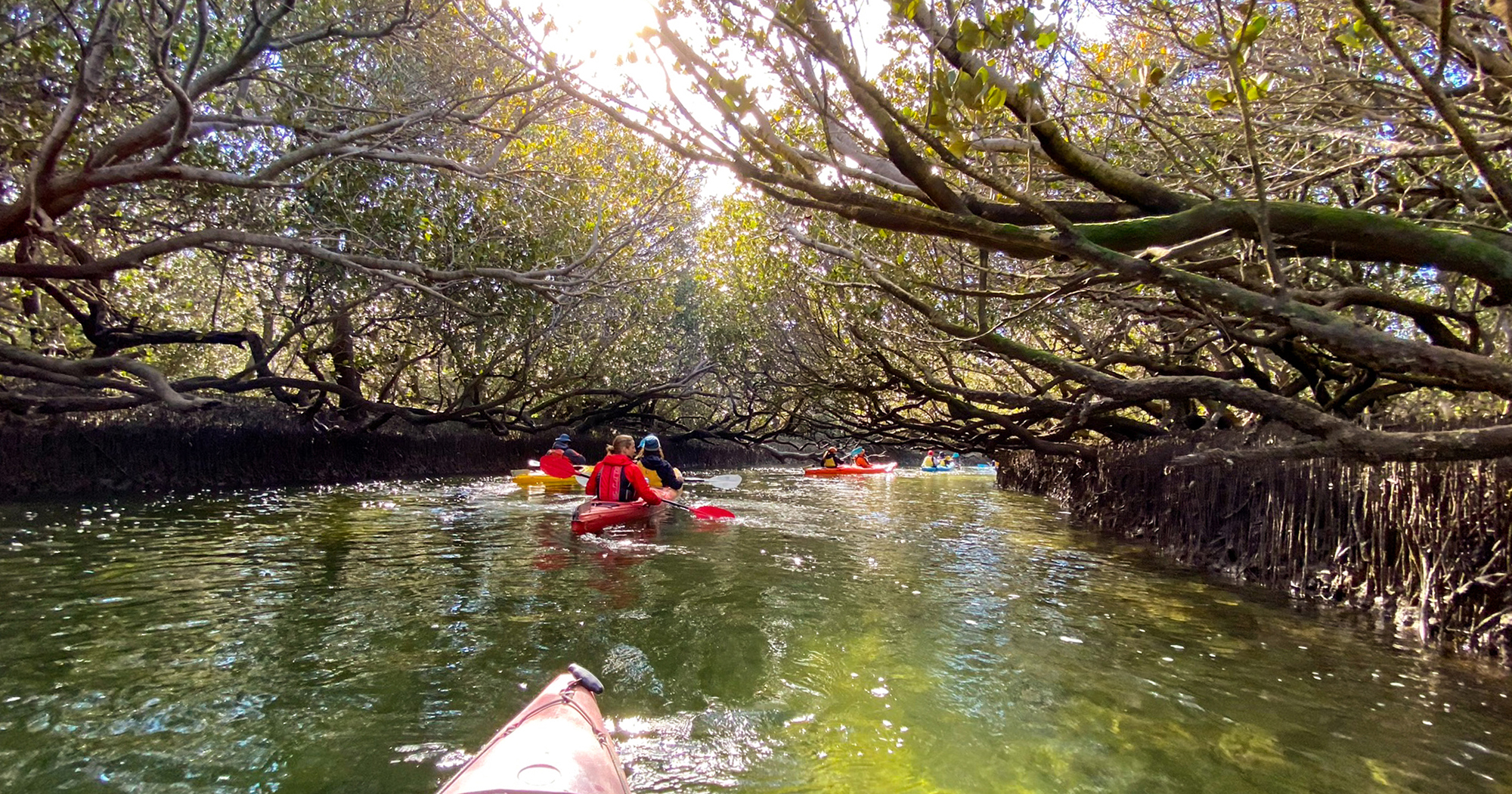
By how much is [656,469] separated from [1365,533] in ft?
28.9

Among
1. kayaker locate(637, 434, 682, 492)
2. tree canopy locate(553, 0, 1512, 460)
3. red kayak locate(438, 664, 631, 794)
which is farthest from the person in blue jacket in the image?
red kayak locate(438, 664, 631, 794)

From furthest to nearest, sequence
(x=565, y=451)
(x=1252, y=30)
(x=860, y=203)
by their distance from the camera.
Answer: (x=565, y=451) < (x=860, y=203) < (x=1252, y=30)

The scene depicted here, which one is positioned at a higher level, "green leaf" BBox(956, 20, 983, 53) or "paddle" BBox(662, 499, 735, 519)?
"green leaf" BBox(956, 20, 983, 53)

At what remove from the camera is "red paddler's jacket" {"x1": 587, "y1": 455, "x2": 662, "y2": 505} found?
33.1 ft

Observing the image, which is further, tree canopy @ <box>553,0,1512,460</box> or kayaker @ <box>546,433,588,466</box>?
kayaker @ <box>546,433,588,466</box>

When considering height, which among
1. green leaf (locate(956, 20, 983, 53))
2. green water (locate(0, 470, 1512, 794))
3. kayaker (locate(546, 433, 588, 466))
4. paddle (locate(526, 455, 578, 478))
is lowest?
green water (locate(0, 470, 1512, 794))

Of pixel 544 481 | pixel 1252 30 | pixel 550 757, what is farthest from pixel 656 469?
pixel 1252 30

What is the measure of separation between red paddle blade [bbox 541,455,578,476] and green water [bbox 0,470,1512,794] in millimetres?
6701

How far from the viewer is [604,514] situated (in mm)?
9414

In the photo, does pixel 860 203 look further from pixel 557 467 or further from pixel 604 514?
pixel 557 467

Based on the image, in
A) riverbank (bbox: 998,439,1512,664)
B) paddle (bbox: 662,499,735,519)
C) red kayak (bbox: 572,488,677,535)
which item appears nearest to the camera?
riverbank (bbox: 998,439,1512,664)

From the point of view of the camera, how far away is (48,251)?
9.88m

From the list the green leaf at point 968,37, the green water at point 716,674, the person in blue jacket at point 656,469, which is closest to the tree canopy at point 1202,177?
the green leaf at point 968,37

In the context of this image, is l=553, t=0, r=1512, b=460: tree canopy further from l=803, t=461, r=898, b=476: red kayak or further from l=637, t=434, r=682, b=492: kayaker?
l=803, t=461, r=898, b=476: red kayak
